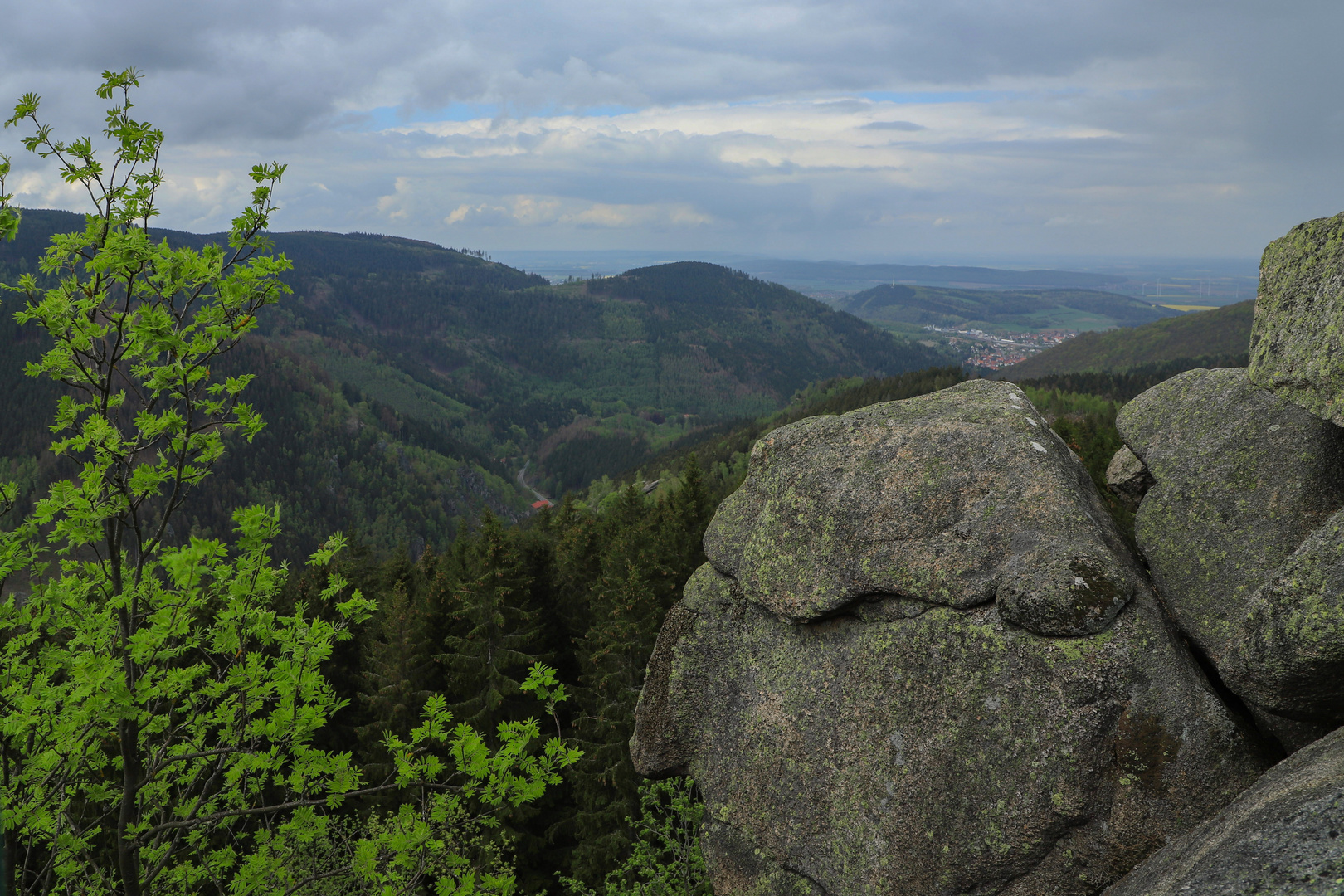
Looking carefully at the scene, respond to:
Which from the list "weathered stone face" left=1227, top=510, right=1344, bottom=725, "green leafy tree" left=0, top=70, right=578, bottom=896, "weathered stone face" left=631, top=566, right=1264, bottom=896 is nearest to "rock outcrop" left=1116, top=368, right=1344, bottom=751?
"weathered stone face" left=1227, top=510, right=1344, bottom=725

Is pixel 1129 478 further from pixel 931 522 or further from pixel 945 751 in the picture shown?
pixel 945 751

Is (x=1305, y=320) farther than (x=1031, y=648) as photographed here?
No

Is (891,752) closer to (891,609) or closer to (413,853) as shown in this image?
(891,609)

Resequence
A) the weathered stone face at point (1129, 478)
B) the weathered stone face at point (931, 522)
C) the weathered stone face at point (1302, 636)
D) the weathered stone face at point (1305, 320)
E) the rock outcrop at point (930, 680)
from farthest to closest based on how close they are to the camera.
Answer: the weathered stone face at point (1129, 478), the weathered stone face at point (931, 522), the rock outcrop at point (930, 680), the weathered stone face at point (1305, 320), the weathered stone face at point (1302, 636)

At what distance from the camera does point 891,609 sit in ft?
43.4

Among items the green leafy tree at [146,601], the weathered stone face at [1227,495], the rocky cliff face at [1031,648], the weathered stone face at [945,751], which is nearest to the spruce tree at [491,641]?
the rocky cliff face at [1031,648]

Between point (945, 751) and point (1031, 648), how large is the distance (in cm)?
220

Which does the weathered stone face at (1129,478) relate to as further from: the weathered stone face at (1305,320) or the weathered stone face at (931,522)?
the weathered stone face at (1305,320)

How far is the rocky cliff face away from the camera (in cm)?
988

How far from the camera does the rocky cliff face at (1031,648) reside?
32.4 feet

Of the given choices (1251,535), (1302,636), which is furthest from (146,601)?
(1251,535)

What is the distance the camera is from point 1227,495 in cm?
1193

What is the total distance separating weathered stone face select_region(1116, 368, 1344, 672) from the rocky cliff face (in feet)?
0.13

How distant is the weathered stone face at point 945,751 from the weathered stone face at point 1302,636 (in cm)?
112
